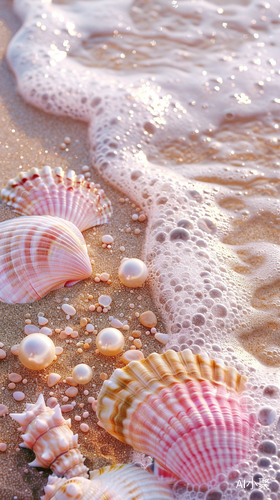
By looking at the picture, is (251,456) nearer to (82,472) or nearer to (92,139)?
(82,472)

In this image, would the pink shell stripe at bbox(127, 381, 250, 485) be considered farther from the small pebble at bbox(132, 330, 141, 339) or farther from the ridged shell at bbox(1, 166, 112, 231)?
the ridged shell at bbox(1, 166, 112, 231)

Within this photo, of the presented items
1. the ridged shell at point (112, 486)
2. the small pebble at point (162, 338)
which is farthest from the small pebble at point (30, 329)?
the ridged shell at point (112, 486)

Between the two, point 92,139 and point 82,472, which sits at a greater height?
point 92,139

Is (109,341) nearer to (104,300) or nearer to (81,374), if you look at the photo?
(81,374)

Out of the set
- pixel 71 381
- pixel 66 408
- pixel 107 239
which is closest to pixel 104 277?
pixel 107 239

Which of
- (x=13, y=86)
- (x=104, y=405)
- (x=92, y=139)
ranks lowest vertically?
(x=104, y=405)

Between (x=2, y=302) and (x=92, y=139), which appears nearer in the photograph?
(x=2, y=302)

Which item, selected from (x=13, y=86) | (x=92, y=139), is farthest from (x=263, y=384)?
(x=13, y=86)
